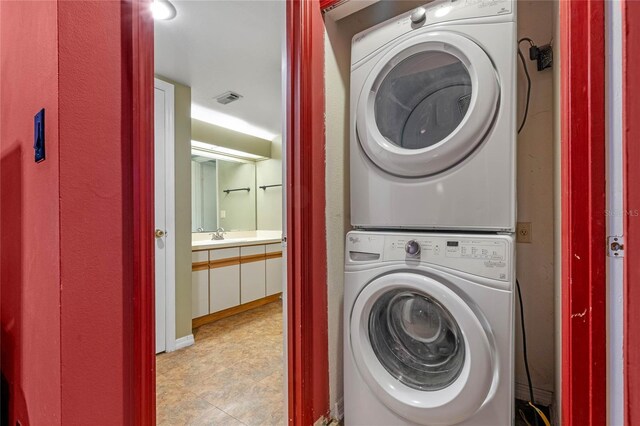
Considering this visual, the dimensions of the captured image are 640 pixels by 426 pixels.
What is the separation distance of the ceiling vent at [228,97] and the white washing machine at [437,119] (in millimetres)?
1630

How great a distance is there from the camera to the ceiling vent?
107 inches

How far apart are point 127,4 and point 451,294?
1.26 meters

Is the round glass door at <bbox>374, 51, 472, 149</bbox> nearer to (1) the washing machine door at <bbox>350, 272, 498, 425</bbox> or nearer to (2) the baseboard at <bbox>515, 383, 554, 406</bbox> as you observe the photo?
(1) the washing machine door at <bbox>350, 272, 498, 425</bbox>

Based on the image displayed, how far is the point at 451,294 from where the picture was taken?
1041 mm

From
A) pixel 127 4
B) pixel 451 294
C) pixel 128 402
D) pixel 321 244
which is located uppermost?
pixel 127 4

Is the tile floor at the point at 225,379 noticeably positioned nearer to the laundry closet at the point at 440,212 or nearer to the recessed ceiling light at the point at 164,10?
the laundry closet at the point at 440,212

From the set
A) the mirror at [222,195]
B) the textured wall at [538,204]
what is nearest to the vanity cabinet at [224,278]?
the mirror at [222,195]

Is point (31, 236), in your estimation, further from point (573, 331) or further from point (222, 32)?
point (222, 32)

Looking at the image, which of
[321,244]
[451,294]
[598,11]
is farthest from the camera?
[321,244]

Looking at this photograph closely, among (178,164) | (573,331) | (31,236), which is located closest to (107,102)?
(31,236)

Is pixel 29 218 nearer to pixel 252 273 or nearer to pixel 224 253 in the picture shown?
pixel 224 253

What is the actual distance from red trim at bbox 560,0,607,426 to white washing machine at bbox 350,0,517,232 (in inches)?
14.2

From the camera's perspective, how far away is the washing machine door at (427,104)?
3.53ft

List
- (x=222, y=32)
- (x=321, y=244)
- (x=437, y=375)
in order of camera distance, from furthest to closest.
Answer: (x=222, y=32) → (x=321, y=244) → (x=437, y=375)
